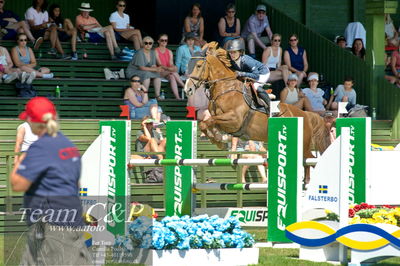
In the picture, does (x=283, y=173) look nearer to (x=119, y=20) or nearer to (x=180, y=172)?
(x=180, y=172)

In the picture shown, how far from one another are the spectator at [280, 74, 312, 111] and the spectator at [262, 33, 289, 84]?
0.56 meters

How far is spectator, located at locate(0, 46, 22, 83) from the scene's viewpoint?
1532 centimetres

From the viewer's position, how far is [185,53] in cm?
1700

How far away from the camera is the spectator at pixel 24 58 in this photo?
15469 mm

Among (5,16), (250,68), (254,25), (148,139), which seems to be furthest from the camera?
(254,25)

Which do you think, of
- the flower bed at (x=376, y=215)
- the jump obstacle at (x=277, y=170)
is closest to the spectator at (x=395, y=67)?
the jump obstacle at (x=277, y=170)

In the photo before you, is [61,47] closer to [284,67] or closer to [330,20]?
[284,67]

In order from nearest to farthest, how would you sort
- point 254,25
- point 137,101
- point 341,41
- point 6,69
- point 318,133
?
point 318,133, point 6,69, point 137,101, point 254,25, point 341,41

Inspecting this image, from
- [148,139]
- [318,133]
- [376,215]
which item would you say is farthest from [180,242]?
[318,133]

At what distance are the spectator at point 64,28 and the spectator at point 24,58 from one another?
101 centimetres

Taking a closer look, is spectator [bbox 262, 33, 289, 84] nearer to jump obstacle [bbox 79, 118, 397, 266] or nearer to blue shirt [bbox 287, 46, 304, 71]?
blue shirt [bbox 287, 46, 304, 71]

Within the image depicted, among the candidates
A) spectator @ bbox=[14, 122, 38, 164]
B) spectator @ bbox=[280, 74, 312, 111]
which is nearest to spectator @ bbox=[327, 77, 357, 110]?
spectator @ bbox=[280, 74, 312, 111]

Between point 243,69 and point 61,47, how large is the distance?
4527 mm

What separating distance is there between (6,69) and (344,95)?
19.4 feet
